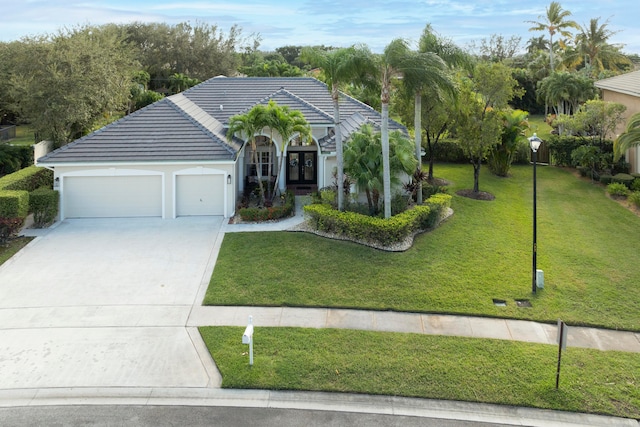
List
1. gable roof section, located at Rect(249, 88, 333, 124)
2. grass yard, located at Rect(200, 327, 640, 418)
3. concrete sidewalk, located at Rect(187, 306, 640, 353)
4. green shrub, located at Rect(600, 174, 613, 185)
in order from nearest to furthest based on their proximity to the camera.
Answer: grass yard, located at Rect(200, 327, 640, 418), concrete sidewalk, located at Rect(187, 306, 640, 353), gable roof section, located at Rect(249, 88, 333, 124), green shrub, located at Rect(600, 174, 613, 185)

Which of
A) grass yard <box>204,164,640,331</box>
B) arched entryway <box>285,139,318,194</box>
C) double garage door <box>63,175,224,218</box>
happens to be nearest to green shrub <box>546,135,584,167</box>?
grass yard <box>204,164,640,331</box>

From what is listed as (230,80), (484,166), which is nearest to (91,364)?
(230,80)

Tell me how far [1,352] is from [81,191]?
10091 mm

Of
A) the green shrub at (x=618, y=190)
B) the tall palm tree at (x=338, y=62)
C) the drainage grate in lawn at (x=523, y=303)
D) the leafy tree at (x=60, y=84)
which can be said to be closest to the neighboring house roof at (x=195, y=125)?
the tall palm tree at (x=338, y=62)

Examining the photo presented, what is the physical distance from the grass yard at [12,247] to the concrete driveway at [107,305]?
0.94 ft

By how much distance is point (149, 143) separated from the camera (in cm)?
2039

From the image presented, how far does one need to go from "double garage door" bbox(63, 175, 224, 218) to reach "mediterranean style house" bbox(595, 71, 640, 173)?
2133 cm

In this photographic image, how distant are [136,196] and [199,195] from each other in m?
2.47

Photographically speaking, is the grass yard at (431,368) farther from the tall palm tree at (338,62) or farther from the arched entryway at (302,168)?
the arched entryway at (302,168)

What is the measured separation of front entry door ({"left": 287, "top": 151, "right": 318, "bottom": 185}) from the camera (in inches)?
979

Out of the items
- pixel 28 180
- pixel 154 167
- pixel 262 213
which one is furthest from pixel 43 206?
pixel 262 213

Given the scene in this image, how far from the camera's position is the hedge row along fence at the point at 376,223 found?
55.0 ft

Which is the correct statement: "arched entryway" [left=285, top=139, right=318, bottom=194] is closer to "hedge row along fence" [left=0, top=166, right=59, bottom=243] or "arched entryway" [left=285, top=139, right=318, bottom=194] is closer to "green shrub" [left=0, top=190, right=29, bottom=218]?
"hedge row along fence" [left=0, top=166, right=59, bottom=243]

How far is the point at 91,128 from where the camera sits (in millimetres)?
33344
